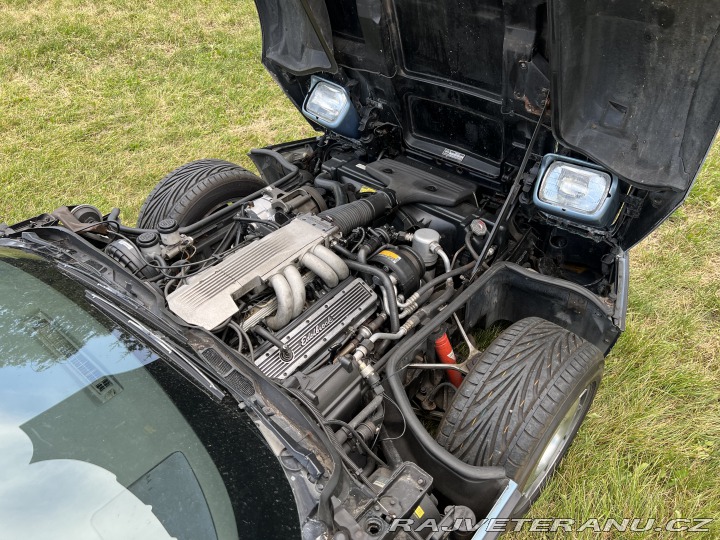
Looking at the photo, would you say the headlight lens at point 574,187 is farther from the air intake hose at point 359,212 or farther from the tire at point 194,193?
the tire at point 194,193

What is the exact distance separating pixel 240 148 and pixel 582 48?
3639 mm

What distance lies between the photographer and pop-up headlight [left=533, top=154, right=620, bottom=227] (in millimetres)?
2418

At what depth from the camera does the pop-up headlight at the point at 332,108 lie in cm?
323

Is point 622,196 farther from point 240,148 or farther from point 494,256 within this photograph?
point 240,148

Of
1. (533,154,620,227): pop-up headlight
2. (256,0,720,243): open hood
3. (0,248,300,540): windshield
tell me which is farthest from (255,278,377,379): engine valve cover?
(256,0,720,243): open hood

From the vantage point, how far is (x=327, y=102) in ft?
10.8

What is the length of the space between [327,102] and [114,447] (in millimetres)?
2310

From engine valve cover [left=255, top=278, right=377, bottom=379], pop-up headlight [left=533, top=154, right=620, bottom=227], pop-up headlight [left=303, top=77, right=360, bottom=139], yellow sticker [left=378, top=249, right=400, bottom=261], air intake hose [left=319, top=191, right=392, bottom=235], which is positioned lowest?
engine valve cover [left=255, top=278, right=377, bottom=379]

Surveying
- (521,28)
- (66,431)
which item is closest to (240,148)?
(521,28)

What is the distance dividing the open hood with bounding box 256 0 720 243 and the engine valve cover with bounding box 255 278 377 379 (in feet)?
3.34

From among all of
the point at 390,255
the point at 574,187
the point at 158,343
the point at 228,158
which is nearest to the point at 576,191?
the point at 574,187

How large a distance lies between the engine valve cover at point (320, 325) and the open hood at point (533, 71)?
3.34 feet

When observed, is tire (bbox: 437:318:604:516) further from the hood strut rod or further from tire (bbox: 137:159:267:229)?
tire (bbox: 137:159:267:229)

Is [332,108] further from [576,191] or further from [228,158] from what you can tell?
[228,158]
